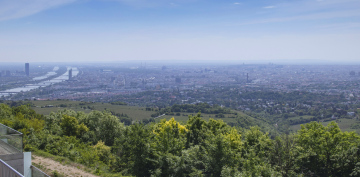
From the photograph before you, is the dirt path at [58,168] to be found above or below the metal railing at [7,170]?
below

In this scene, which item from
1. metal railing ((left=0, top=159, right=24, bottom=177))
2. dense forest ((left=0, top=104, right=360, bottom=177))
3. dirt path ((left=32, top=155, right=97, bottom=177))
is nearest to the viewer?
metal railing ((left=0, top=159, right=24, bottom=177))

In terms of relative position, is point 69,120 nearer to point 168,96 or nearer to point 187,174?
point 187,174

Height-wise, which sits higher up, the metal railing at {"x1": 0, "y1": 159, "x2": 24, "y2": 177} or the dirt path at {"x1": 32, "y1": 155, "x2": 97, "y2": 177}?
the metal railing at {"x1": 0, "y1": 159, "x2": 24, "y2": 177}

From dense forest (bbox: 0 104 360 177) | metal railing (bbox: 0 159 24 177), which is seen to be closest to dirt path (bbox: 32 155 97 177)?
dense forest (bbox: 0 104 360 177)

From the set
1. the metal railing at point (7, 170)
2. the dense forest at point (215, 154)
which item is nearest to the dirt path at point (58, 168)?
the dense forest at point (215, 154)

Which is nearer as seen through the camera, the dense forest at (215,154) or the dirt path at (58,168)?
the dirt path at (58,168)

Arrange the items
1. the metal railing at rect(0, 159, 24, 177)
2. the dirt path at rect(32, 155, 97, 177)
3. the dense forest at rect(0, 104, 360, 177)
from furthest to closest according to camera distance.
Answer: the dense forest at rect(0, 104, 360, 177), the dirt path at rect(32, 155, 97, 177), the metal railing at rect(0, 159, 24, 177)

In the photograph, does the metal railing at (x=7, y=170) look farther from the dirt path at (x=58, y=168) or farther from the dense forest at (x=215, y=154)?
the dense forest at (x=215, y=154)

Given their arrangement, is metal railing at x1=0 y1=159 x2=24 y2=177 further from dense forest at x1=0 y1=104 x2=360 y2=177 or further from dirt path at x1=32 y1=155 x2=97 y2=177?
dense forest at x1=0 y1=104 x2=360 y2=177

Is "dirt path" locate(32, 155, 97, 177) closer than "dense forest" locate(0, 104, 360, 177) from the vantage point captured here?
Yes
